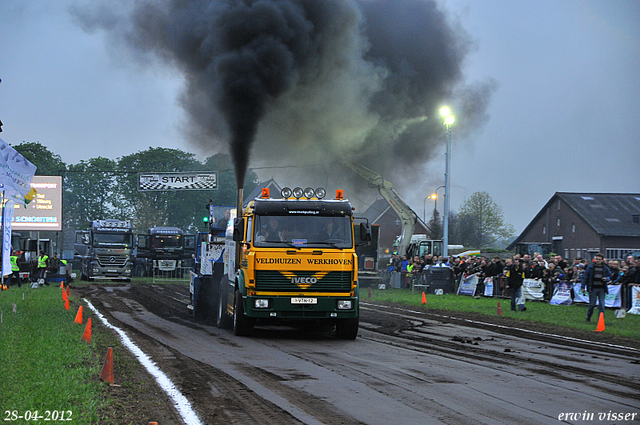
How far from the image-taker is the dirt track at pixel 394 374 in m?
7.11

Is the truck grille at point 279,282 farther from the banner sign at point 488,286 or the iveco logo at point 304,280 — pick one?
the banner sign at point 488,286

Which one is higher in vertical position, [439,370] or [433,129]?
[433,129]

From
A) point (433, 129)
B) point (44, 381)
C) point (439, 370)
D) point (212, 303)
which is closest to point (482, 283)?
point (433, 129)

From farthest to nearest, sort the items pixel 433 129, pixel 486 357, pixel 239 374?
1. pixel 433 129
2. pixel 486 357
3. pixel 239 374

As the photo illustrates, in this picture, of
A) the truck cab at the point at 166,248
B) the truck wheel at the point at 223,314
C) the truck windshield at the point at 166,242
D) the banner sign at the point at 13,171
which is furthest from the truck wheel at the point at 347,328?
the truck windshield at the point at 166,242

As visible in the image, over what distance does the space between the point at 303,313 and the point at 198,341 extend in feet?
6.69

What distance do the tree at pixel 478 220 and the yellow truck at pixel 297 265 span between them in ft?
227

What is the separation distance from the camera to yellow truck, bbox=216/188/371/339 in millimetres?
13461

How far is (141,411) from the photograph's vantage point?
273 inches

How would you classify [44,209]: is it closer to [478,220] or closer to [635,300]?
[635,300]

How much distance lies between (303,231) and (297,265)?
29.0 inches

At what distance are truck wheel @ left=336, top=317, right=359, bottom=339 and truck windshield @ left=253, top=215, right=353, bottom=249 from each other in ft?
4.90

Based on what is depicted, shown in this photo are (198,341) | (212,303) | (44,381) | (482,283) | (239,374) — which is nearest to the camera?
(44,381)

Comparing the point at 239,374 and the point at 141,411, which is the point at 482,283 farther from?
the point at 141,411
